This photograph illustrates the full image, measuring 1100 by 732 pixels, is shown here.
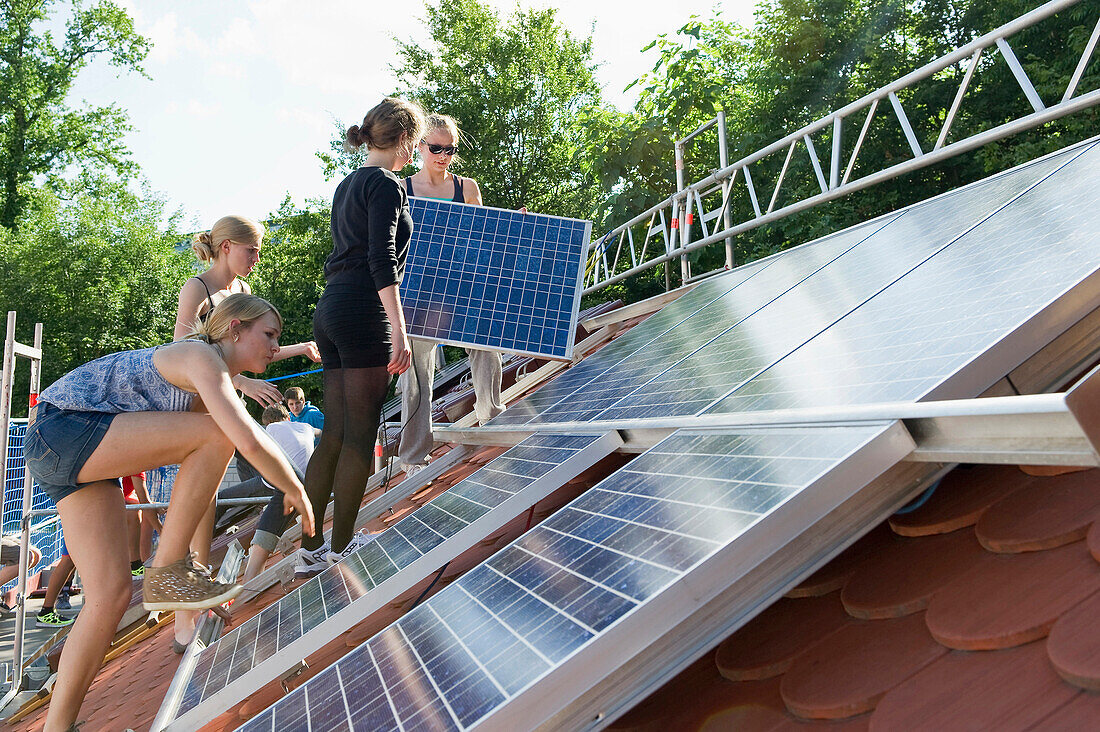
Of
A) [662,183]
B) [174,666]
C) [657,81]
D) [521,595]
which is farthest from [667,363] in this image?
[657,81]

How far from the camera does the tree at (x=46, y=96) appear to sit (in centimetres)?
3394

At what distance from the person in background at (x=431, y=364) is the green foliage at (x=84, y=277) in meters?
28.8

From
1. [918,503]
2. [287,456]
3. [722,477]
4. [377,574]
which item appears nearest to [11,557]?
[287,456]

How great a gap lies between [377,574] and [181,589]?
0.88m

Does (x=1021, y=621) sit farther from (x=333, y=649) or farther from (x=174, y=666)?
(x=174, y=666)

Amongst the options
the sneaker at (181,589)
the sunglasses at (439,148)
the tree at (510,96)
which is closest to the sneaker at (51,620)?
the sunglasses at (439,148)

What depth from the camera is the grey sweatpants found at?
523 cm

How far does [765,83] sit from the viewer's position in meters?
24.1

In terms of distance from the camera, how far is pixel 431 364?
5344 mm

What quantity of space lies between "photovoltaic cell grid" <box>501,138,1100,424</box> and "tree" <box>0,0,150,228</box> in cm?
3881

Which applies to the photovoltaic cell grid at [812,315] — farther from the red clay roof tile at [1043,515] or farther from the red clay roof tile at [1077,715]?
the red clay roof tile at [1077,715]

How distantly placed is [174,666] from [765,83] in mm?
24161

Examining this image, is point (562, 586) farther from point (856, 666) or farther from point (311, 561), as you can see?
point (311, 561)

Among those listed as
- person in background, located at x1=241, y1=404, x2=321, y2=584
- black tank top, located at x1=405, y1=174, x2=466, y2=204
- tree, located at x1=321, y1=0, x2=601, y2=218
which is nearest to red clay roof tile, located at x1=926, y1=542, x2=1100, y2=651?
A: person in background, located at x1=241, y1=404, x2=321, y2=584
